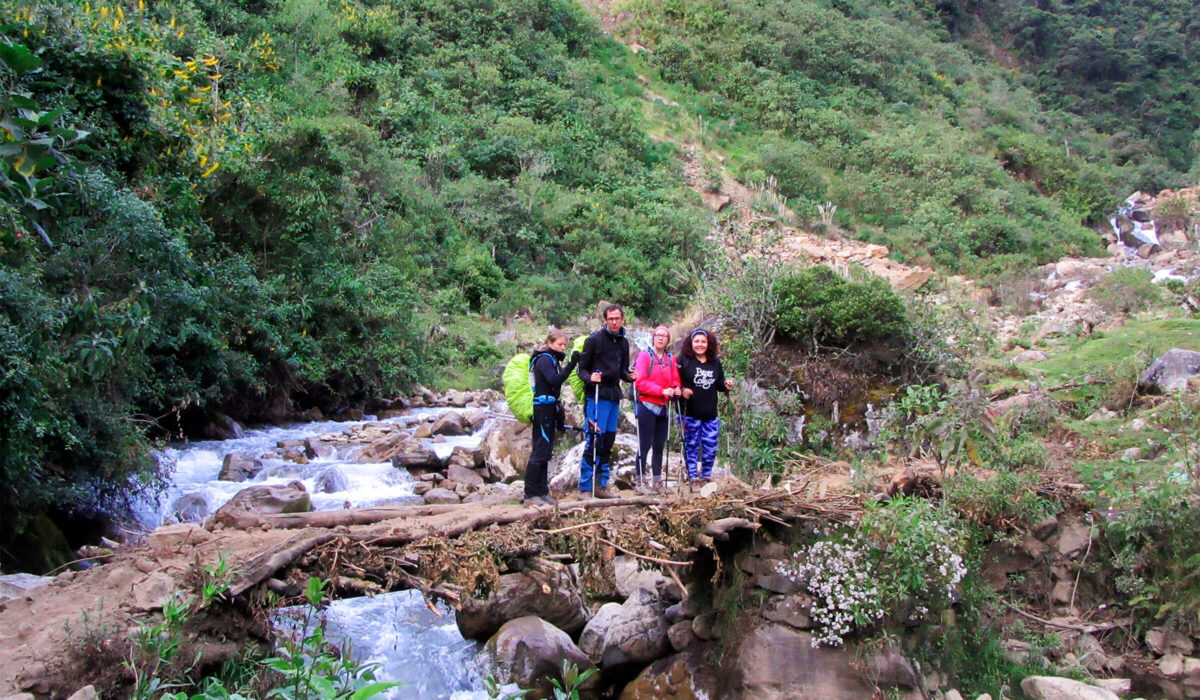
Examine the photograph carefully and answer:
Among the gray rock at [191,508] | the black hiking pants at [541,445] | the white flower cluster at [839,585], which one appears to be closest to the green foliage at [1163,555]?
the white flower cluster at [839,585]

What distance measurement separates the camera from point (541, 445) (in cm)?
623

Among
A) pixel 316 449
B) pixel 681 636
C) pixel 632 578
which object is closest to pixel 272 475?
pixel 316 449

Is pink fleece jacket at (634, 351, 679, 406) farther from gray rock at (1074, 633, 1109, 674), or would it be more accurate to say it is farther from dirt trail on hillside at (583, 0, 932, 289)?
dirt trail on hillside at (583, 0, 932, 289)

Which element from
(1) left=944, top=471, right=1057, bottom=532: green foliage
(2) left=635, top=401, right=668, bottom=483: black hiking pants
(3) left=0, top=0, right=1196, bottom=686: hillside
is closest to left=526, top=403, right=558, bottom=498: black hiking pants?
(2) left=635, top=401, right=668, bottom=483: black hiking pants

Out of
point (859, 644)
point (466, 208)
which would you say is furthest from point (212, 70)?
point (859, 644)

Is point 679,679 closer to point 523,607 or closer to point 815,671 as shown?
point 815,671

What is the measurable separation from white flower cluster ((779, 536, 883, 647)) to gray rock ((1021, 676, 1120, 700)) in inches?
62.9

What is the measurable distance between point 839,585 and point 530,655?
7.73 ft

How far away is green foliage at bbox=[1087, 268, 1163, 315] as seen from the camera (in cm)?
1580

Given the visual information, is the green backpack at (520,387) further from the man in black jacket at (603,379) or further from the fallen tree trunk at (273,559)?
the fallen tree trunk at (273,559)

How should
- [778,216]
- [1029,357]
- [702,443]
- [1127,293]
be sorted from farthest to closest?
[778,216] < [1127,293] < [1029,357] < [702,443]

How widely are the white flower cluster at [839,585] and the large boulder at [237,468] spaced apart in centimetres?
726

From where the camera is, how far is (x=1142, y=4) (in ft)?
165

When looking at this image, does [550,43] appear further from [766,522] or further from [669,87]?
[766,522]
